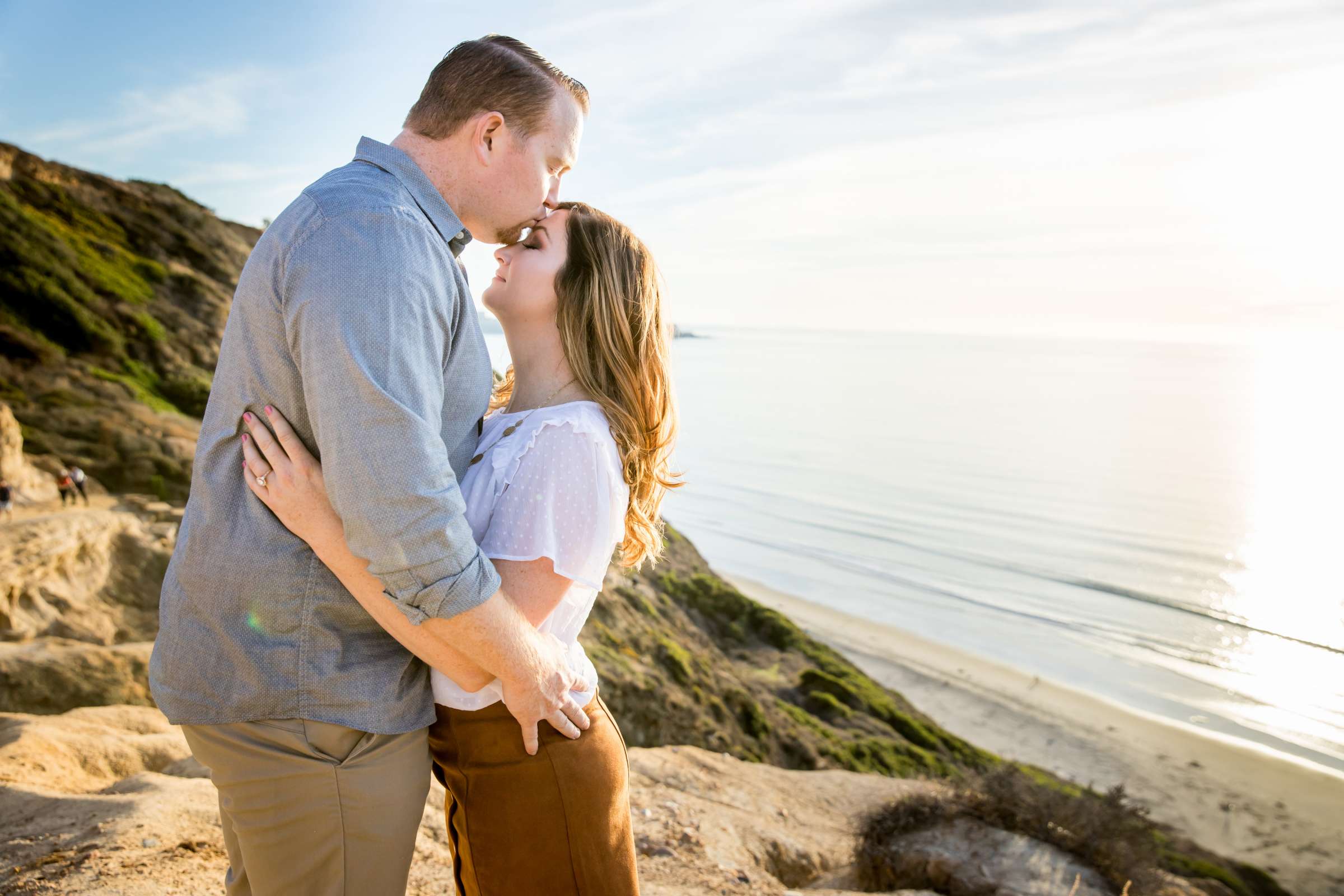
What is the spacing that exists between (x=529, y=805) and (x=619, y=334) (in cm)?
122

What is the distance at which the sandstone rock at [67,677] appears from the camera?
6434 mm

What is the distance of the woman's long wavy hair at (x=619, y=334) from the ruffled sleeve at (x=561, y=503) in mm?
148

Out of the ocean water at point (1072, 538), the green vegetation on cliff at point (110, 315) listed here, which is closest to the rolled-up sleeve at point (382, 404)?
the ocean water at point (1072, 538)

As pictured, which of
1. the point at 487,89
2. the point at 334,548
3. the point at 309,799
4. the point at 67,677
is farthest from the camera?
the point at 67,677

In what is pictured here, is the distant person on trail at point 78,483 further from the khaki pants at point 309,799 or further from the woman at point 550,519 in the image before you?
the woman at point 550,519

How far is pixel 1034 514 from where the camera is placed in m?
35.7

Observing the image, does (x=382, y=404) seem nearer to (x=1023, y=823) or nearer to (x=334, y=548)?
(x=334, y=548)

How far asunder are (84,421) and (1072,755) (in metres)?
19.3

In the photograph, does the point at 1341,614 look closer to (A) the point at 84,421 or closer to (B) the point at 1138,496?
(B) the point at 1138,496

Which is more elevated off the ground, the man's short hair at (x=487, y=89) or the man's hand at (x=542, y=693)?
the man's short hair at (x=487, y=89)

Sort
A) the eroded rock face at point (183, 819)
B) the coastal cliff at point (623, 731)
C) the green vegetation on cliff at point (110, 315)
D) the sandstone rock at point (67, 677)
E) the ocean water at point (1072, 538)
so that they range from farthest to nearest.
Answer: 1. the ocean water at point (1072, 538)
2. the green vegetation on cliff at point (110, 315)
3. the sandstone rock at point (67, 677)
4. the coastal cliff at point (623, 731)
5. the eroded rock face at point (183, 819)

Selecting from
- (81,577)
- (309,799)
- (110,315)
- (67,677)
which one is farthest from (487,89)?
(110,315)

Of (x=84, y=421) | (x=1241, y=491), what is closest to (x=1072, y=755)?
(x=84, y=421)

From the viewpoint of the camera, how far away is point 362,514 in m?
1.61
